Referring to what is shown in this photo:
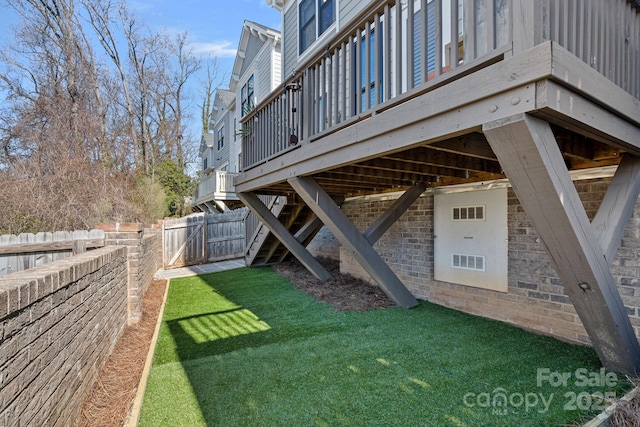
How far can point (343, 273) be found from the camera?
7.07 metres

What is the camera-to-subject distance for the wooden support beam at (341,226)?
435 cm

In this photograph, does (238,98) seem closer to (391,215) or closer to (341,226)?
(391,215)

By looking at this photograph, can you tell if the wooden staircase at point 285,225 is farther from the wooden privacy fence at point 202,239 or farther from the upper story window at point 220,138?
the upper story window at point 220,138

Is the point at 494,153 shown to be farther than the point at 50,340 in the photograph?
Yes

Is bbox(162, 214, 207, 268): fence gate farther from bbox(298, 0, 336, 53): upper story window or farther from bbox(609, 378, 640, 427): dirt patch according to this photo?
bbox(609, 378, 640, 427): dirt patch

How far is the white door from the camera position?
13.6ft

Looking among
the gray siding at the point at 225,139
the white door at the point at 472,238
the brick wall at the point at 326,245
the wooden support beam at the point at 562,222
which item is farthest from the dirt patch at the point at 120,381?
the gray siding at the point at 225,139

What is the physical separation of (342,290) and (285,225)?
7.99 ft

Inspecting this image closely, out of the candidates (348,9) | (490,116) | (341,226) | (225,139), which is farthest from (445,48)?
(225,139)

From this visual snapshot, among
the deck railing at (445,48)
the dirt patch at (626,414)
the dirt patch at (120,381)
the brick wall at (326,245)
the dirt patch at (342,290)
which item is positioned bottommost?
the dirt patch at (120,381)

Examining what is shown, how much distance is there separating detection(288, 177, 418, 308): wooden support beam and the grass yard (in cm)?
58

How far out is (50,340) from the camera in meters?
1.85

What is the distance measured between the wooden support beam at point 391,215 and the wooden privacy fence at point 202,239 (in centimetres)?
696

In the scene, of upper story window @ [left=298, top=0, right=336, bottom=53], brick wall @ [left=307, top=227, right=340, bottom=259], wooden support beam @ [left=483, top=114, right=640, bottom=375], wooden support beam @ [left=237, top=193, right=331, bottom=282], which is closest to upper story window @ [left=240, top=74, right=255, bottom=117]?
upper story window @ [left=298, top=0, right=336, bottom=53]
